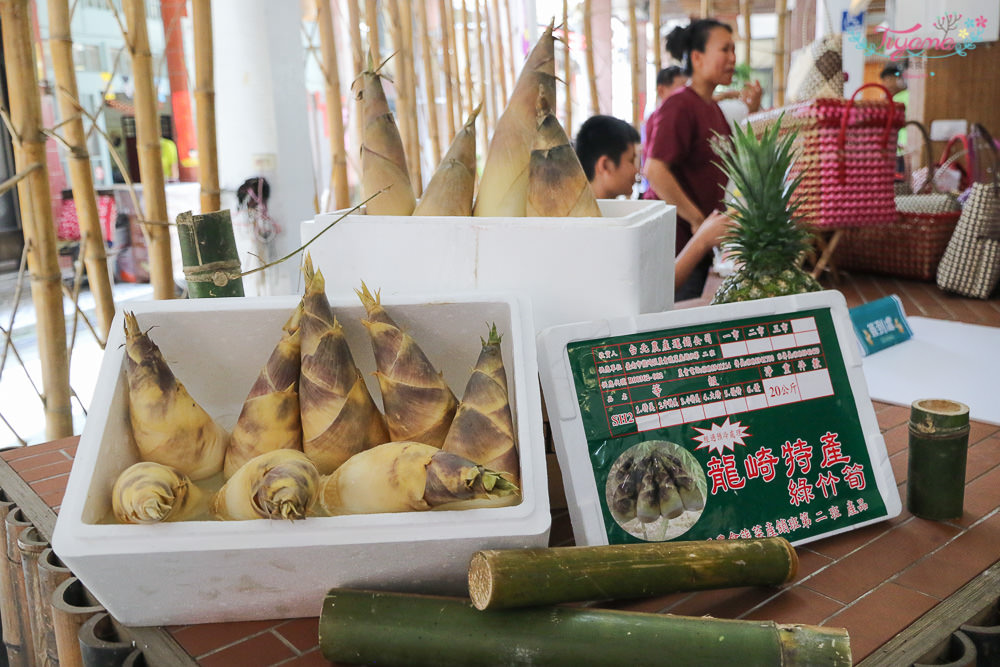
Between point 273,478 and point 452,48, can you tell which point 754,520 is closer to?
point 273,478

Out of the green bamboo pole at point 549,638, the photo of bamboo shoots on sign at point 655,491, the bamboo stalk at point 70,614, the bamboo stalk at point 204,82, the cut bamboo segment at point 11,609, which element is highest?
the bamboo stalk at point 204,82

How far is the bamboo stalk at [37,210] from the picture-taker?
126cm

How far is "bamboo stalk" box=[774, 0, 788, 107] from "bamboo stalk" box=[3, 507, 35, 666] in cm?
347

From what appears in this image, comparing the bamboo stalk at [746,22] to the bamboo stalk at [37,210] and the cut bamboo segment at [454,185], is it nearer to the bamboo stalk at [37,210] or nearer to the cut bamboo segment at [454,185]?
the cut bamboo segment at [454,185]

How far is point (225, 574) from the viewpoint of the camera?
0.69 metres

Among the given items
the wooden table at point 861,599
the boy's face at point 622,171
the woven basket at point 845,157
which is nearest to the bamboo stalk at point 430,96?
the boy's face at point 622,171

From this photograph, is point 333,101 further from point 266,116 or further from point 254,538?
point 254,538

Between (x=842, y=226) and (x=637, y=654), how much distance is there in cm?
228

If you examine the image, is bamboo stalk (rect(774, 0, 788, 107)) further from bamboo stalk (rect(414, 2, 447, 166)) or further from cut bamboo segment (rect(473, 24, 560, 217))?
cut bamboo segment (rect(473, 24, 560, 217))

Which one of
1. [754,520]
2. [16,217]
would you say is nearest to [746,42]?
[754,520]

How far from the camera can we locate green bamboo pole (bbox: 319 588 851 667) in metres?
0.63

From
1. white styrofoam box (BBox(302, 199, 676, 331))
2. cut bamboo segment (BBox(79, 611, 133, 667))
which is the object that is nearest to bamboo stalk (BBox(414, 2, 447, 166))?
white styrofoam box (BBox(302, 199, 676, 331))

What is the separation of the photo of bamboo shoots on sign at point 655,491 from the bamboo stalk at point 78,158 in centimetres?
110

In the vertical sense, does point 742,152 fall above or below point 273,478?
above
